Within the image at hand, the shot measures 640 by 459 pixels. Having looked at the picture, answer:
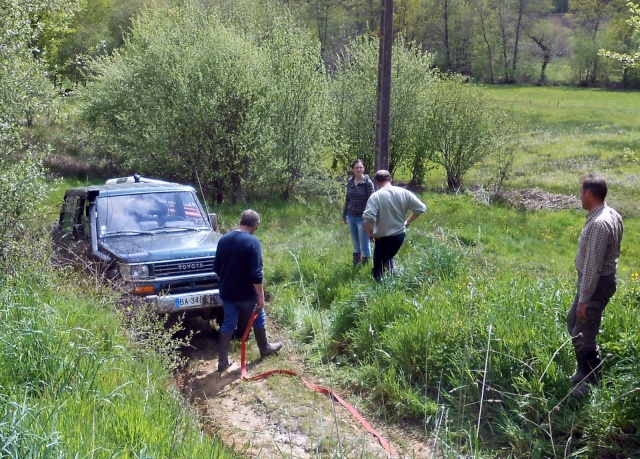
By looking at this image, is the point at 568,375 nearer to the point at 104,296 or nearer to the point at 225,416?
the point at 225,416

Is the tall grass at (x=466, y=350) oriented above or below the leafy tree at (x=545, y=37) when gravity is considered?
below

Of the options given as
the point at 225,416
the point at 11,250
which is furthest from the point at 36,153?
the point at 225,416

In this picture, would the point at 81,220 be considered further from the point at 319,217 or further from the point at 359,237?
the point at 319,217

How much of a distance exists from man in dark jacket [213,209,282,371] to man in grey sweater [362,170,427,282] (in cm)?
198

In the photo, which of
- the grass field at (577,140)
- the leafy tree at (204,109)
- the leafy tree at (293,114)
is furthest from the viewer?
the grass field at (577,140)

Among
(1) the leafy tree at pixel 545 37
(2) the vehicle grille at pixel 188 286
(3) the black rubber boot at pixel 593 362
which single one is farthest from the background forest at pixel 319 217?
(1) the leafy tree at pixel 545 37

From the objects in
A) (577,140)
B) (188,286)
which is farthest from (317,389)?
(577,140)

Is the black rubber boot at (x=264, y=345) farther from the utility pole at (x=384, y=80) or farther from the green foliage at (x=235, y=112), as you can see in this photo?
the green foliage at (x=235, y=112)

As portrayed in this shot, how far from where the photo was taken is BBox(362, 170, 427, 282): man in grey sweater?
28.6 ft

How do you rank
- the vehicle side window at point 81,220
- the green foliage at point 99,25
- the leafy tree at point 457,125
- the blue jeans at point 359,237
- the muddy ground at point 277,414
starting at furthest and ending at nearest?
the green foliage at point 99,25, the leafy tree at point 457,125, the blue jeans at point 359,237, the vehicle side window at point 81,220, the muddy ground at point 277,414

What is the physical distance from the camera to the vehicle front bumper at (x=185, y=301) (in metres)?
7.68

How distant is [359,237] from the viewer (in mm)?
10484

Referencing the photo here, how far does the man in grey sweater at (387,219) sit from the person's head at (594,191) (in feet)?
10.7

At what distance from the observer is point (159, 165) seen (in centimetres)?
1991
